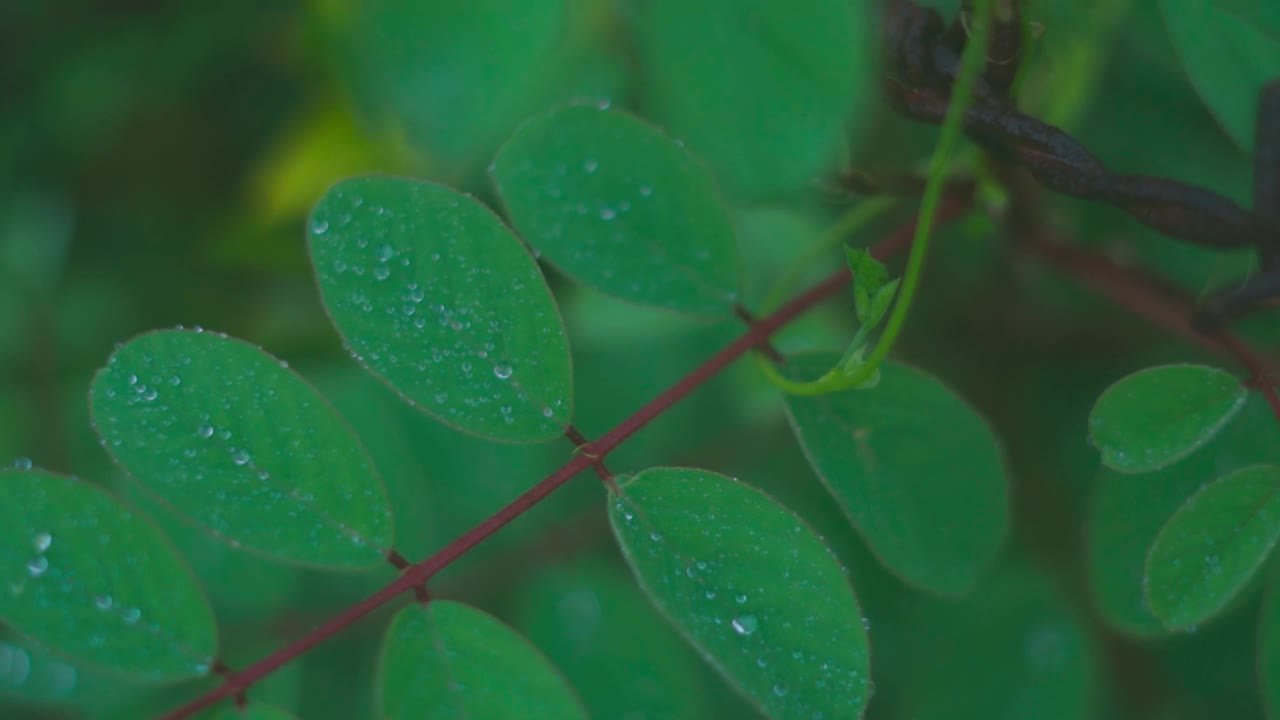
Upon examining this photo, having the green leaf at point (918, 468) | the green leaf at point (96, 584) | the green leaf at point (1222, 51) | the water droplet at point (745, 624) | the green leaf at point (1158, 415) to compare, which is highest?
the green leaf at point (1222, 51)

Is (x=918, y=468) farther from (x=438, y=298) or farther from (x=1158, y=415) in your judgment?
(x=438, y=298)

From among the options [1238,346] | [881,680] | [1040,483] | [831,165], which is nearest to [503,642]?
[831,165]

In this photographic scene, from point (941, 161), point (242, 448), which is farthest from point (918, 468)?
point (242, 448)

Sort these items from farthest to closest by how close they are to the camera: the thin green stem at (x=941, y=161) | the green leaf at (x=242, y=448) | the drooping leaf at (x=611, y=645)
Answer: the drooping leaf at (x=611, y=645) → the green leaf at (x=242, y=448) → the thin green stem at (x=941, y=161)

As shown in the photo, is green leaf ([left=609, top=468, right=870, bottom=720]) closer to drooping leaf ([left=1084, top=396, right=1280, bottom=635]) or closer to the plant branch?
the plant branch

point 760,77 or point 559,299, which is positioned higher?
point 760,77

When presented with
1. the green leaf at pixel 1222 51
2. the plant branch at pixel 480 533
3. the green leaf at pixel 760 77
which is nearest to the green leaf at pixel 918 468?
the plant branch at pixel 480 533

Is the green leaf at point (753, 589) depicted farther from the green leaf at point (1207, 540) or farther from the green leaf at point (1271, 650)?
the green leaf at point (1271, 650)
